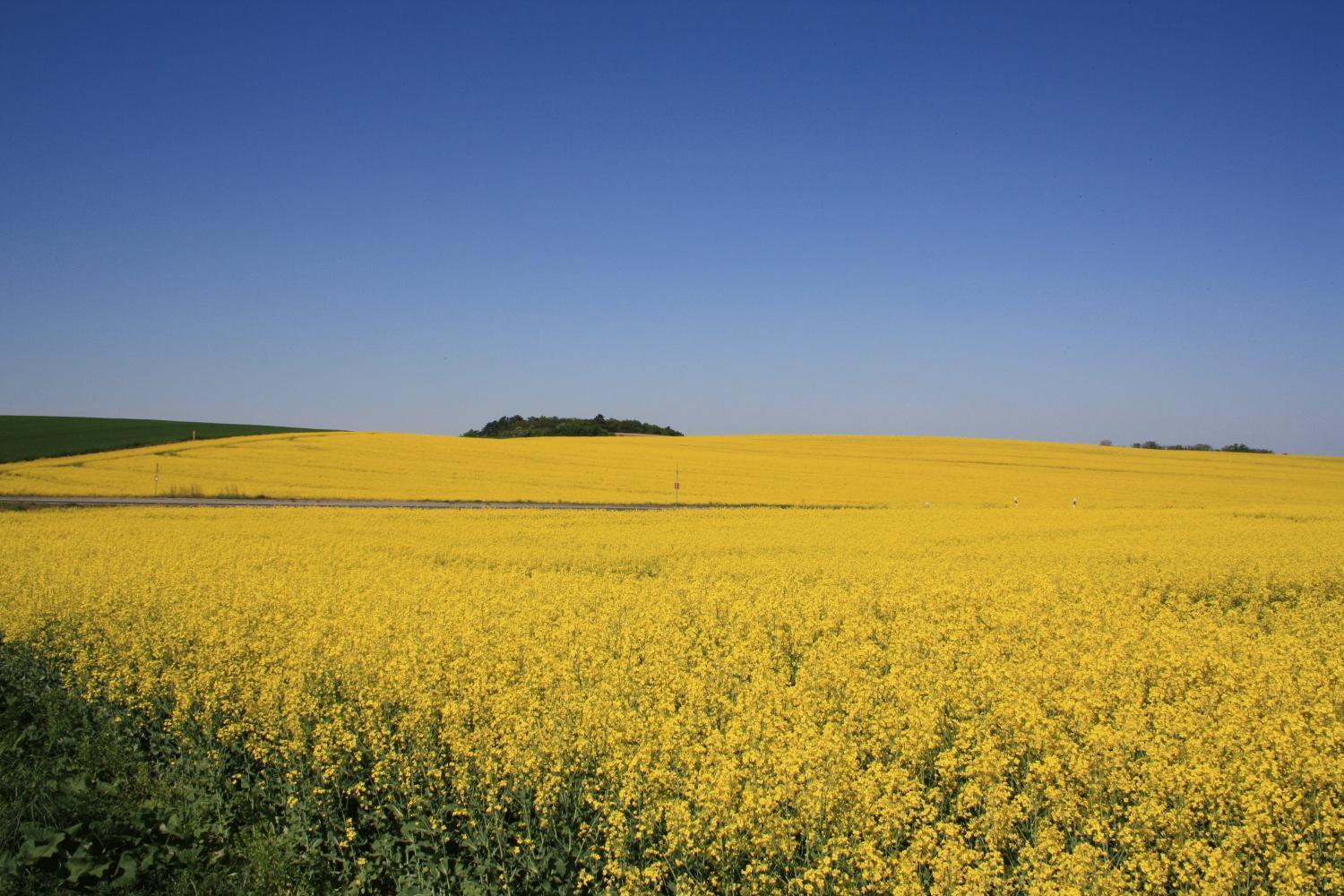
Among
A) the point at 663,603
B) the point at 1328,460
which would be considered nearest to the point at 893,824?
the point at 663,603

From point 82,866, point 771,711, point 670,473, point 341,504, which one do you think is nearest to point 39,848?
point 82,866

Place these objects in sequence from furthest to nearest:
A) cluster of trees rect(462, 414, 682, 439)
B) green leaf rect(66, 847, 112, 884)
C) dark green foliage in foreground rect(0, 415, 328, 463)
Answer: cluster of trees rect(462, 414, 682, 439) < dark green foliage in foreground rect(0, 415, 328, 463) < green leaf rect(66, 847, 112, 884)

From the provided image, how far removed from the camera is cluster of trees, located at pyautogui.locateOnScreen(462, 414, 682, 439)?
7112 cm

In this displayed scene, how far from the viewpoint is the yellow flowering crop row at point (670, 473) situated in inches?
1336

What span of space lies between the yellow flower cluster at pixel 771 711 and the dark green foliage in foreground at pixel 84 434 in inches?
1617

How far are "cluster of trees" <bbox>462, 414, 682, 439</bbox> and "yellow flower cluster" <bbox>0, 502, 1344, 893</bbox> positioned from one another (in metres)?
58.5

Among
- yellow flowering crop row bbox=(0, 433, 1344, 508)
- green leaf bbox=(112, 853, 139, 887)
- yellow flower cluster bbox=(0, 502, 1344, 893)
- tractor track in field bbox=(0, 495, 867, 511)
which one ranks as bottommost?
green leaf bbox=(112, 853, 139, 887)

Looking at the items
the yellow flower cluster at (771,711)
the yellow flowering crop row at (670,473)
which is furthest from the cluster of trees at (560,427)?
the yellow flower cluster at (771,711)

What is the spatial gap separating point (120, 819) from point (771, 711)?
13.9ft

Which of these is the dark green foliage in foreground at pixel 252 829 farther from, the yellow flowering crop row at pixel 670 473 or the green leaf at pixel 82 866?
the yellow flowering crop row at pixel 670 473

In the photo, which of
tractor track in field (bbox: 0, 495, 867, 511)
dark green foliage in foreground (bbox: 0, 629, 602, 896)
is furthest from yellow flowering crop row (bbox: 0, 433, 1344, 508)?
dark green foliage in foreground (bbox: 0, 629, 602, 896)

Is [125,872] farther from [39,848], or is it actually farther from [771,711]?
[771,711]

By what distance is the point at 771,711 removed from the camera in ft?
17.3

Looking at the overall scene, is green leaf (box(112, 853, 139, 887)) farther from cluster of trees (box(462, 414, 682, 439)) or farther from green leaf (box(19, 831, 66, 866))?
cluster of trees (box(462, 414, 682, 439))
